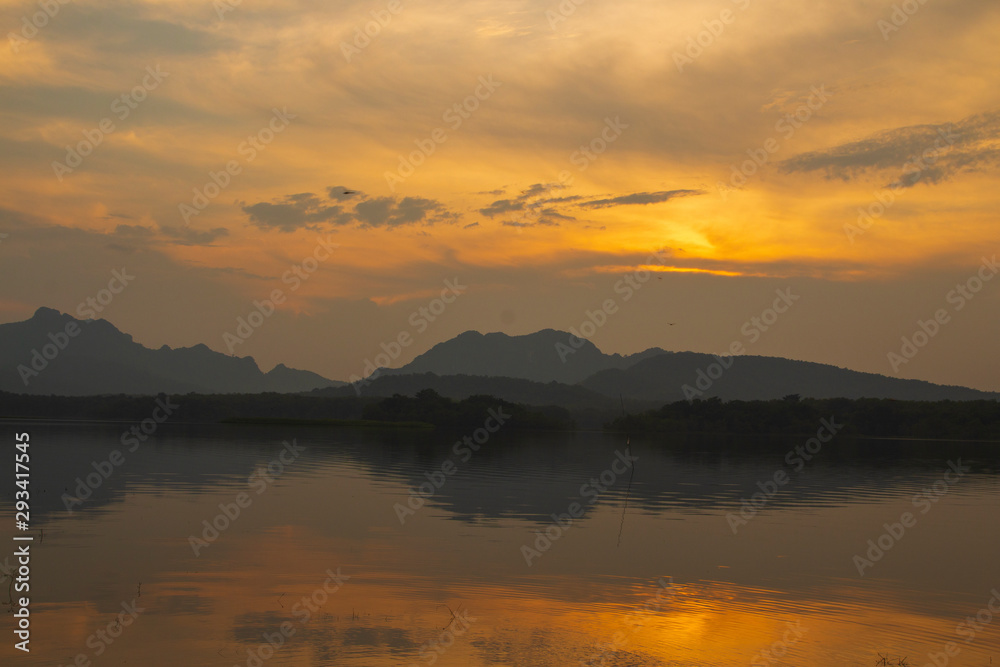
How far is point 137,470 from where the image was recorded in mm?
48250

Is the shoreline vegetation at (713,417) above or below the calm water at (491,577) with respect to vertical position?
above

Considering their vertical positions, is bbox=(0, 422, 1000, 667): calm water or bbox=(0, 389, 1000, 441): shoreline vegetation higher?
bbox=(0, 389, 1000, 441): shoreline vegetation

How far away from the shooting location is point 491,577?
68.6 ft

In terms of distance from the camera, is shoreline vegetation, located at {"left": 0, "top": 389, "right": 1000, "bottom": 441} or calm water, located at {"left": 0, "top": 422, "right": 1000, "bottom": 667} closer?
calm water, located at {"left": 0, "top": 422, "right": 1000, "bottom": 667}

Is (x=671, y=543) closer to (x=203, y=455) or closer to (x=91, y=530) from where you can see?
(x=91, y=530)

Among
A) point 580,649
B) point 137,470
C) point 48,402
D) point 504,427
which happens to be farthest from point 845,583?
point 48,402

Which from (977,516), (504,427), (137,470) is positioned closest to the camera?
(977,516)

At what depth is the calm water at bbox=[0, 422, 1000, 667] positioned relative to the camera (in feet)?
49.5

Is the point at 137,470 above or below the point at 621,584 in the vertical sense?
above

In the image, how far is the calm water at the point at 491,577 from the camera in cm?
1510

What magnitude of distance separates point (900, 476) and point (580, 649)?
52521mm

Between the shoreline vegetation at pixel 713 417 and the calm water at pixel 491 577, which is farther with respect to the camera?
the shoreline vegetation at pixel 713 417

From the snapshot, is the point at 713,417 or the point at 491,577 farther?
the point at 713,417

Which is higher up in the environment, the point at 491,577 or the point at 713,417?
the point at 713,417
